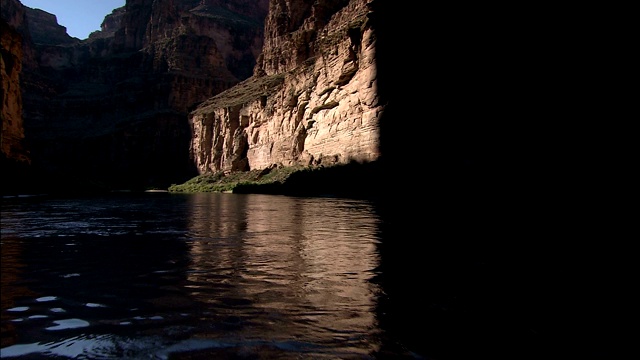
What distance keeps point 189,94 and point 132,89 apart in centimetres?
1793

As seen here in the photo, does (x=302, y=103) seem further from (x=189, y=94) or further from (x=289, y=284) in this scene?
(x=189, y=94)

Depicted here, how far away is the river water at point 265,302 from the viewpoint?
8.09ft

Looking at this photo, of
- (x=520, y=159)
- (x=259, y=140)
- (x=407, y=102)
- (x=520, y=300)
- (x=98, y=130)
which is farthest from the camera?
(x=98, y=130)

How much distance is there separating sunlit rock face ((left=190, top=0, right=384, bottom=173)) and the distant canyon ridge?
0.18 m

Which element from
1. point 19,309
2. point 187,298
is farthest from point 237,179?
point 19,309

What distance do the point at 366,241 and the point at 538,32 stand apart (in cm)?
1732

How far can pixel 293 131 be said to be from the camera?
5022cm

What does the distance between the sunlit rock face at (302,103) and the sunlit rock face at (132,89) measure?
1563cm

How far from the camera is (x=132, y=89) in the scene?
332 ft

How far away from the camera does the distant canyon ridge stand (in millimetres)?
38406

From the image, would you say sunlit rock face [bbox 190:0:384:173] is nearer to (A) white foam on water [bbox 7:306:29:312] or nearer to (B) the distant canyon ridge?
(B) the distant canyon ridge

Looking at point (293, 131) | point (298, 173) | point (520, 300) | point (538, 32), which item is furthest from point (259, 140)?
point (520, 300)

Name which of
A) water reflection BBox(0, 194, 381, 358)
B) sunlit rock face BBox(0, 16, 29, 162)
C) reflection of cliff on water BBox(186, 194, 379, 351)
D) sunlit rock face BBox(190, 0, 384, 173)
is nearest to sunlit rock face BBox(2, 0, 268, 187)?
sunlit rock face BBox(190, 0, 384, 173)

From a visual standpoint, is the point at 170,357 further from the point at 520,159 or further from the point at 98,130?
the point at 98,130
